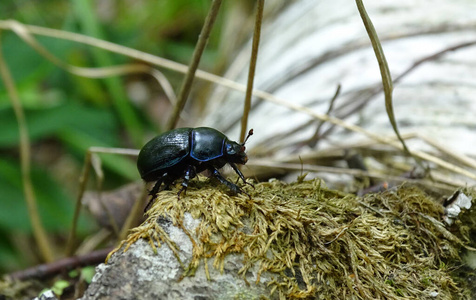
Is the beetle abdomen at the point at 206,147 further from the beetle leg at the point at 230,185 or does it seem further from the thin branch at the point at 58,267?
the thin branch at the point at 58,267

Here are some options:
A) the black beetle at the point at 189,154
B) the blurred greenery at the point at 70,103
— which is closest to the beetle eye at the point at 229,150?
the black beetle at the point at 189,154

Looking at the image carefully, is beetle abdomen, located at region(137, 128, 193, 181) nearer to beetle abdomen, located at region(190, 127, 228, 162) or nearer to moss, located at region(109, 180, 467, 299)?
beetle abdomen, located at region(190, 127, 228, 162)

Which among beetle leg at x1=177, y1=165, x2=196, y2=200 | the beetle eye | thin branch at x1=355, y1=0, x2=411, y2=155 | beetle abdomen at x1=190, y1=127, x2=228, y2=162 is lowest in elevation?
beetle leg at x1=177, y1=165, x2=196, y2=200

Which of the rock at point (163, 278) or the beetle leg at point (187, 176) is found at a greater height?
the beetle leg at point (187, 176)

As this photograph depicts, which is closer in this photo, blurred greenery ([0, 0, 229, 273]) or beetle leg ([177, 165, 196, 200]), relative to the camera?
beetle leg ([177, 165, 196, 200])

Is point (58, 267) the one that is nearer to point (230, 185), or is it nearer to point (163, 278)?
point (230, 185)

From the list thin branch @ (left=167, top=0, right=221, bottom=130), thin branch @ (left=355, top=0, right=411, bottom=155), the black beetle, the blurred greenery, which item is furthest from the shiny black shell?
the blurred greenery

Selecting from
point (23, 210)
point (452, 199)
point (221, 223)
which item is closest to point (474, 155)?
point (452, 199)

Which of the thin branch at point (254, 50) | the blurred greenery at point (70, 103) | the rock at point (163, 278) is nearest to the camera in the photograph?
the rock at point (163, 278)
